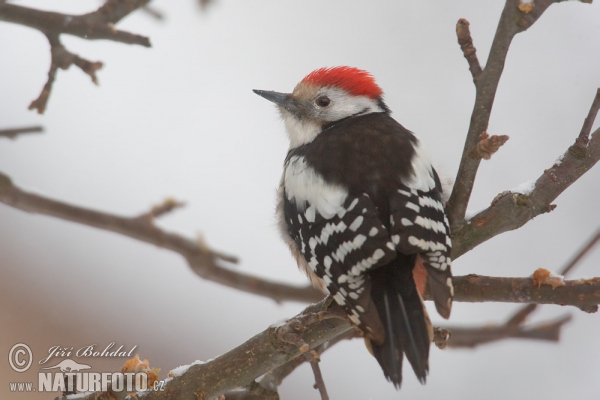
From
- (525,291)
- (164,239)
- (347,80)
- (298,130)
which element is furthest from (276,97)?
(525,291)

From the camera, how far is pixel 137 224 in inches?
123

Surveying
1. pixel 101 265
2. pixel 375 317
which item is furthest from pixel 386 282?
pixel 101 265

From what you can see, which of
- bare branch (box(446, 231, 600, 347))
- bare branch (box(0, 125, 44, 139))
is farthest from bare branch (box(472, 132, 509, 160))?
bare branch (box(0, 125, 44, 139))

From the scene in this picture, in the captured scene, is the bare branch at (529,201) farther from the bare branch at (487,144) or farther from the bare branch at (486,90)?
the bare branch at (487,144)

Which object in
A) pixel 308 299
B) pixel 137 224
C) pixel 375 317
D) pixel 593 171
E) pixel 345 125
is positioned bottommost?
pixel 375 317

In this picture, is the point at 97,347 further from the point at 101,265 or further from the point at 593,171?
the point at 593,171

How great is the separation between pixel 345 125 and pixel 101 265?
9.65ft

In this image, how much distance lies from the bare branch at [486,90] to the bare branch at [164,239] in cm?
109

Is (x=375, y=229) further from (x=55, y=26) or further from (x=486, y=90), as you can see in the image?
(x=55, y=26)

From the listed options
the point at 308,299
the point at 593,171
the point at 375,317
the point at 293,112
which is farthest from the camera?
the point at 593,171

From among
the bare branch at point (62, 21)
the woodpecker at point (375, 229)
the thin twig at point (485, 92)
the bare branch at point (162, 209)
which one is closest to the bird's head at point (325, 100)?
the woodpecker at point (375, 229)

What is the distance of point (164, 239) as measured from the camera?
3.16 m

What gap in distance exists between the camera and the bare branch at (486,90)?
7.04 feet

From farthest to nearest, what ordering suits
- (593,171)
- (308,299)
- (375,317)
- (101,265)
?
1. (593,171)
2. (101,265)
3. (308,299)
4. (375,317)
